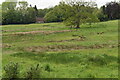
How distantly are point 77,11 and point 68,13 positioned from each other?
237cm

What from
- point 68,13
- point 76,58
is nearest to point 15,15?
point 68,13

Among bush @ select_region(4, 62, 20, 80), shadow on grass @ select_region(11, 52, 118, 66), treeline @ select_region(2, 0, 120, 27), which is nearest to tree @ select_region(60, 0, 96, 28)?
treeline @ select_region(2, 0, 120, 27)

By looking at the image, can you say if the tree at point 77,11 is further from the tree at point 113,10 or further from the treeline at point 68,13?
the tree at point 113,10

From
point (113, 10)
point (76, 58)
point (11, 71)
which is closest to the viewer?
point (11, 71)

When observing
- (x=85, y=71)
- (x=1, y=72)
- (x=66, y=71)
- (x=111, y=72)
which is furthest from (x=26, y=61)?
(x=111, y=72)

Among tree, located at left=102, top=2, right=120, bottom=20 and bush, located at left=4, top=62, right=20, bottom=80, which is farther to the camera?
tree, located at left=102, top=2, right=120, bottom=20

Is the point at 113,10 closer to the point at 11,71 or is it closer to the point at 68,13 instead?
the point at 68,13

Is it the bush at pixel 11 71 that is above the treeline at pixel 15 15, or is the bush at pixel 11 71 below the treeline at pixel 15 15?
below

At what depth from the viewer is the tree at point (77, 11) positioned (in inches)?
1715

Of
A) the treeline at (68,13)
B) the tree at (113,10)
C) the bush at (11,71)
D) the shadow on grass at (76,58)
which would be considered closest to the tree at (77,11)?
the treeline at (68,13)

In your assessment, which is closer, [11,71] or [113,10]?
[11,71]

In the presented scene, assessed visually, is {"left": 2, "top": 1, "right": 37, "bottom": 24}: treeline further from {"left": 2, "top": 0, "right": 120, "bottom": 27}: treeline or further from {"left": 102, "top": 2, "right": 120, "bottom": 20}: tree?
{"left": 102, "top": 2, "right": 120, "bottom": 20}: tree

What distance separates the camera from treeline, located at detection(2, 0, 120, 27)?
1737 inches

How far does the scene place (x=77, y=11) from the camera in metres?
45.2
